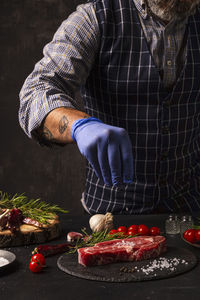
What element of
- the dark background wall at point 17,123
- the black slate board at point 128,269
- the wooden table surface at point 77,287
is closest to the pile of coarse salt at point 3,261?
the wooden table surface at point 77,287

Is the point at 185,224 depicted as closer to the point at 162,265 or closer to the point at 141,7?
the point at 162,265

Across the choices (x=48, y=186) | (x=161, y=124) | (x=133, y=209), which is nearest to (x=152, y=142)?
(x=161, y=124)

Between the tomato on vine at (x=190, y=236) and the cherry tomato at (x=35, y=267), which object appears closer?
the cherry tomato at (x=35, y=267)

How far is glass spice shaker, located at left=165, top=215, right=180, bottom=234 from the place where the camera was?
5.30 ft

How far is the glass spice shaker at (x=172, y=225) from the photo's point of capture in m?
1.61

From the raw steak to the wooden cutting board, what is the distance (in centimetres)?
23

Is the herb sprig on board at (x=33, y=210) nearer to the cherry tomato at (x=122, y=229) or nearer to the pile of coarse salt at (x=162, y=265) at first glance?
the cherry tomato at (x=122, y=229)

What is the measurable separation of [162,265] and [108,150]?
343mm

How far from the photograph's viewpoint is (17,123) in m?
3.46

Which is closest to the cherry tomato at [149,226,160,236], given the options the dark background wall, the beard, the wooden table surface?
the wooden table surface

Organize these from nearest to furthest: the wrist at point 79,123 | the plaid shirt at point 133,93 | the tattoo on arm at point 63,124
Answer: the wrist at point 79,123 → the tattoo on arm at point 63,124 → the plaid shirt at point 133,93

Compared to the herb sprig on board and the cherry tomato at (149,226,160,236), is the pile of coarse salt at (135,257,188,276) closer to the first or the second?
the cherry tomato at (149,226,160,236)

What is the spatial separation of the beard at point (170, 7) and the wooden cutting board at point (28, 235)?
97 centimetres

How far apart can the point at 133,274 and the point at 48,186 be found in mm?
2320
